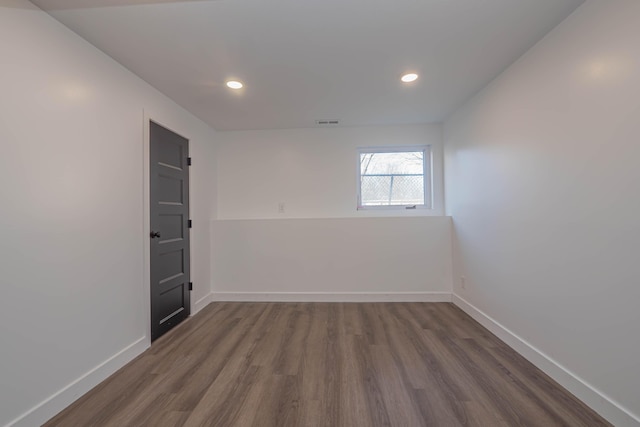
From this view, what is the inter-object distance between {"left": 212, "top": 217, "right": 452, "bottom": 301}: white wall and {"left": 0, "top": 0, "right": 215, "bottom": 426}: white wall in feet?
4.49

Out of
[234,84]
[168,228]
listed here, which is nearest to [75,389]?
[168,228]

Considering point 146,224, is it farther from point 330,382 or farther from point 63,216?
point 330,382

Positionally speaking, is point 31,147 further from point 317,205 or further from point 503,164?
point 503,164

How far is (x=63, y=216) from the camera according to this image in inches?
65.2

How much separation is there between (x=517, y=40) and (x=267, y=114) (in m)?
2.40

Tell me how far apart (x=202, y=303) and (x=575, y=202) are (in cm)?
366

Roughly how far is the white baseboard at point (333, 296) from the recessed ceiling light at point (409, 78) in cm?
248

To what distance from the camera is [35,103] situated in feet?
4.96

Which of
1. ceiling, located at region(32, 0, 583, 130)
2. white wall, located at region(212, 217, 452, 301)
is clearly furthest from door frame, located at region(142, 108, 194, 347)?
white wall, located at region(212, 217, 452, 301)

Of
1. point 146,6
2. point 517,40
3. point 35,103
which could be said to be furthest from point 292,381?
point 517,40

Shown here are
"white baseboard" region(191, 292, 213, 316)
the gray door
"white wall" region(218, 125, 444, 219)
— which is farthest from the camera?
"white wall" region(218, 125, 444, 219)

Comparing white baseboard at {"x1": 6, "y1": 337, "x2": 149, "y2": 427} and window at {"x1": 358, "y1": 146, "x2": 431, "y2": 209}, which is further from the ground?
window at {"x1": 358, "y1": 146, "x2": 431, "y2": 209}

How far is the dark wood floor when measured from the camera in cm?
151

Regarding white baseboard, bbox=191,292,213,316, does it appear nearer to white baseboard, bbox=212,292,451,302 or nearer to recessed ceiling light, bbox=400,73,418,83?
white baseboard, bbox=212,292,451,302
